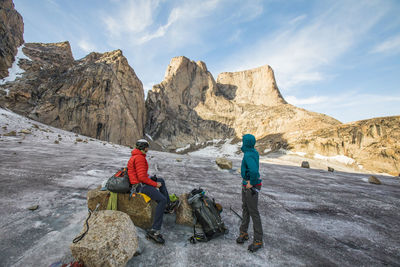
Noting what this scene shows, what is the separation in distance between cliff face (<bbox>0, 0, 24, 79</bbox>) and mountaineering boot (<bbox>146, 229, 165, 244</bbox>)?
51881mm

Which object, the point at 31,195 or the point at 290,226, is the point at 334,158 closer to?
the point at 290,226

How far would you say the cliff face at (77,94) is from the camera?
35.8 metres

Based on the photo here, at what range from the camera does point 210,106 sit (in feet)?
290

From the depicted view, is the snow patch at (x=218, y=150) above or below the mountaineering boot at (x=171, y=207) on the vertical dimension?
above

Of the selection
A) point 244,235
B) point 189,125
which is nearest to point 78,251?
point 244,235

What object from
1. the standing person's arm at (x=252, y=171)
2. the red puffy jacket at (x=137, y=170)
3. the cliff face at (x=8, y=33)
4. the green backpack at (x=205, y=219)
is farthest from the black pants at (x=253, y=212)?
the cliff face at (x=8, y=33)

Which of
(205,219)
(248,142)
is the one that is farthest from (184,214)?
(248,142)

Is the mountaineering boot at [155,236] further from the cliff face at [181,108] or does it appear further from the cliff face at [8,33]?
the cliff face at [181,108]

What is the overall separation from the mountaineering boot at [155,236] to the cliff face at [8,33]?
51881 mm

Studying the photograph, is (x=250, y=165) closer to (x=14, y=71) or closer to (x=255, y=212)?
(x=255, y=212)

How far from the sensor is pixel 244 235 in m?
3.60

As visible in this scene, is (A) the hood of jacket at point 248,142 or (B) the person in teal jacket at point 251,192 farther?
(A) the hood of jacket at point 248,142

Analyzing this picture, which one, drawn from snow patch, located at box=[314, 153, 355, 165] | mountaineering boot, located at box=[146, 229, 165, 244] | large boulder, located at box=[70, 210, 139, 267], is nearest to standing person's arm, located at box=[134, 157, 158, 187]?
large boulder, located at box=[70, 210, 139, 267]

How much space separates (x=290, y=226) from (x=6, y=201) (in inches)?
277
